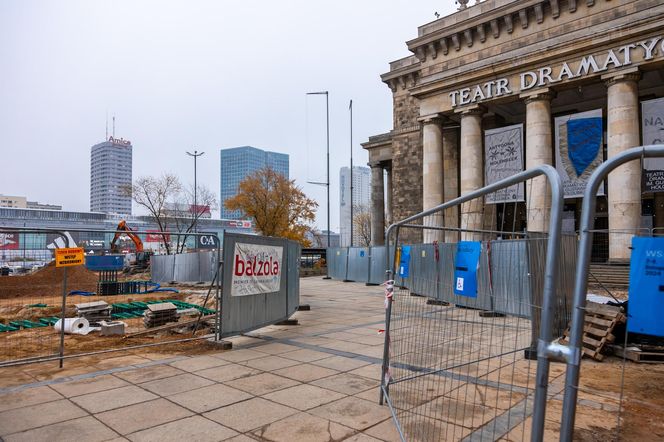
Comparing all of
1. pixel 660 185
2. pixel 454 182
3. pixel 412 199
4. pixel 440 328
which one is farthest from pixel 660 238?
pixel 412 199

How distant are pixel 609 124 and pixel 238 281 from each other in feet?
73.6

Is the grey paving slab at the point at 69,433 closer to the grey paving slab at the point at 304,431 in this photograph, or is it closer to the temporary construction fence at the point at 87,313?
the grey paving slab at the point at 304,431

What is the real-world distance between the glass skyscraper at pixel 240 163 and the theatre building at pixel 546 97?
101744mm

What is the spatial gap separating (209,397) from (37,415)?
1.89 m

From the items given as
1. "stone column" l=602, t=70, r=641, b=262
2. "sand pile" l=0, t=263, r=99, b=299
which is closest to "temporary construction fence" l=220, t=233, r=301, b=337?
"sand pile" l=0, t=263, r=99, b=299

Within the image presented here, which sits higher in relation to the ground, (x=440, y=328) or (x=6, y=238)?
(x=6, y=238)

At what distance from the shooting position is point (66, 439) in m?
4.58

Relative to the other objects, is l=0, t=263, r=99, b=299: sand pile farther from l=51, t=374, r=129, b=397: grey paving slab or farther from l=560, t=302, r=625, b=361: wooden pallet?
l=560, t=302, r=625, b=361: wooden pallet

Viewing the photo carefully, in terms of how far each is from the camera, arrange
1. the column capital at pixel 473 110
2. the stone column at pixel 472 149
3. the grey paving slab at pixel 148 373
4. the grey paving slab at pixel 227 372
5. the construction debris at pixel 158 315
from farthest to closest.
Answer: the stone column at pixel 472 149 → the column capital at pixel 473 110 → the construction debris at pixel 158 315 → the grey paving slab at pixel 227 372 → the grey paving slab at pixel 148 373

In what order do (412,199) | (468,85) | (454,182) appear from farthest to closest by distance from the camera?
(412,199)
(454,182)
(468,85)

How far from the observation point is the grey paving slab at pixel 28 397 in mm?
5602

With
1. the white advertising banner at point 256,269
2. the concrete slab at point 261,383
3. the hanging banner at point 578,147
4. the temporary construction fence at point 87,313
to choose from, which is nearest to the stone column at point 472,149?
the hanging banner at point 578,147

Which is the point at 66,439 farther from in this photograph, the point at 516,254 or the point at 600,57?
the point at 600,57

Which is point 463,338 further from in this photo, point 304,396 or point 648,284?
point 648,284
